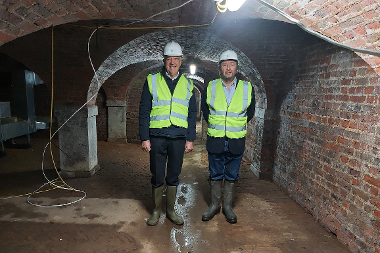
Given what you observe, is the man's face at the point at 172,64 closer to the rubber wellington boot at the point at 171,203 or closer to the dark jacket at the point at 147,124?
the dark jacket at the point at 147,124

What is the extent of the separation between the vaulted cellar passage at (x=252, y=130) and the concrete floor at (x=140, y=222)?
18 mm

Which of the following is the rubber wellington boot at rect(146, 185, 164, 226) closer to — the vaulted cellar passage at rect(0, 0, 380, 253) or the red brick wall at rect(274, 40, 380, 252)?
the vaulted cellar passage at rect(0, 0, 380, 253)

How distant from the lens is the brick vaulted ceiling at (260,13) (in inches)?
68.5

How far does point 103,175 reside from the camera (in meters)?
4.54

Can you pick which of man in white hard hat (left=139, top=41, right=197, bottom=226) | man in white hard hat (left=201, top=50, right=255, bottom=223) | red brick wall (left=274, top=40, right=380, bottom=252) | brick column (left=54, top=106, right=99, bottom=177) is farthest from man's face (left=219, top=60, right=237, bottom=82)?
brick column (left=54, top=106, right=99, bottom=177)

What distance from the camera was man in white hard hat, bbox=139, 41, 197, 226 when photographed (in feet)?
7.99

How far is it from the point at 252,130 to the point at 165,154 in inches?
139

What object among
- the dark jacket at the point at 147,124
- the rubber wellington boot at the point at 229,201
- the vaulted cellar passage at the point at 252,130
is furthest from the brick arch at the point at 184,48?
the rubber wellington boot at the point at 229,201

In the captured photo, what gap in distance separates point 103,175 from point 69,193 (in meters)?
0.98

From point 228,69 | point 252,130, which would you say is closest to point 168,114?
point 228,69

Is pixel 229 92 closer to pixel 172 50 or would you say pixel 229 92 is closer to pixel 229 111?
pixel 229 111

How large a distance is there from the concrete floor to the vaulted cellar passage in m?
0.02

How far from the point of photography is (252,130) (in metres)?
5.56

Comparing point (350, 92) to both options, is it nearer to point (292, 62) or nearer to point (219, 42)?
point (292, 62)
